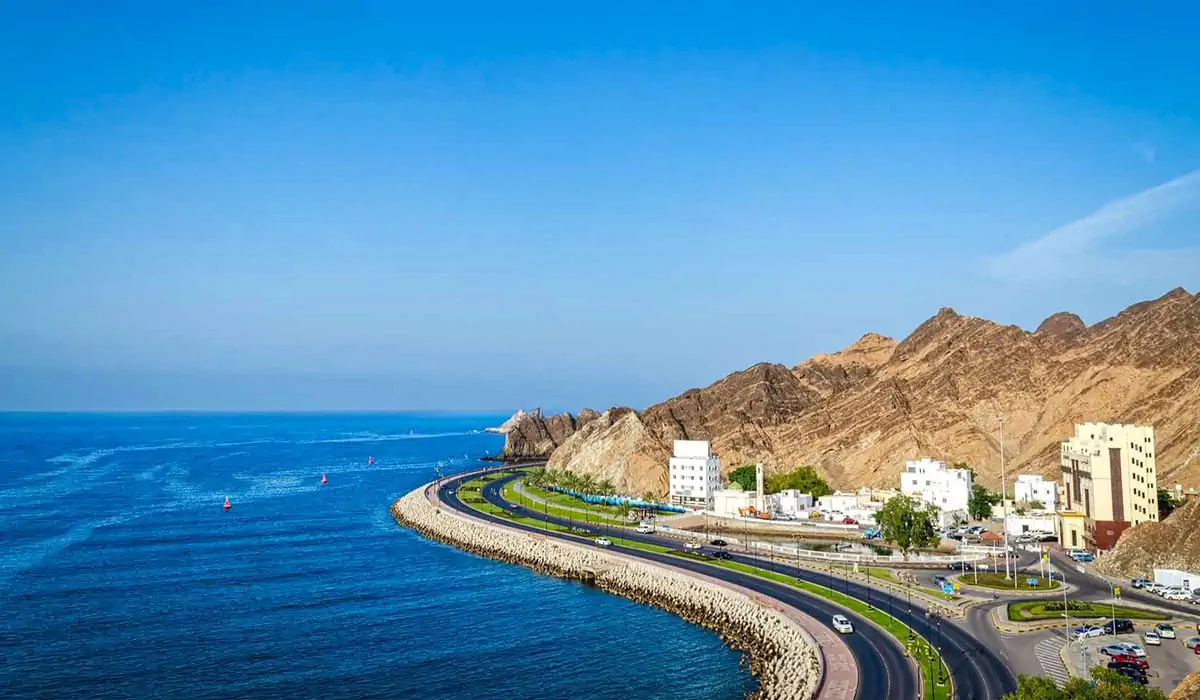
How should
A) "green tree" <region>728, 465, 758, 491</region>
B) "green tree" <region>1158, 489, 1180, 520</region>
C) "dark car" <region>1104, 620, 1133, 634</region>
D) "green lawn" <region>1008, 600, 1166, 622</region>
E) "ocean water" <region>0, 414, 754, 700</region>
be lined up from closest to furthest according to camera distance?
1. "dark car" <region>1104, 620, 1133, 634</region>
2. "ocean water" <region>0, 414, 754, 700</region>
3. "green lawn" <region>1008, 600, 1166, 622</region>
4. "green tree" <region>1158, 489, 1180, 520</region>
5. "green tree" <region>728, 465, 758, 491</region>

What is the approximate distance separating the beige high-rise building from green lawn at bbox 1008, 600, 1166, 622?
2875 centimetres

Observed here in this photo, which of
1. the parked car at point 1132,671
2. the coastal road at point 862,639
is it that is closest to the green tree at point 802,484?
the coastal road at point 862,639

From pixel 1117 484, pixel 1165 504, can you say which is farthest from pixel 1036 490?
pixel 1117 484

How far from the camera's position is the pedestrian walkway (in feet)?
180

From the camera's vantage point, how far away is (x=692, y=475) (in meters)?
168

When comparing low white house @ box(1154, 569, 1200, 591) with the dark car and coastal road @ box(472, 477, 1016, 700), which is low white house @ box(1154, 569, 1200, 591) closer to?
the dark car

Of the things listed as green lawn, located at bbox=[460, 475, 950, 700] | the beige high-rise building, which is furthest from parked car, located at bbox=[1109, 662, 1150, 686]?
the beige high-rise building

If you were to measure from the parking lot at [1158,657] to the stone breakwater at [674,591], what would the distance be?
57.6 feet

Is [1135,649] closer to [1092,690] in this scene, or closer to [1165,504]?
[1092,690]

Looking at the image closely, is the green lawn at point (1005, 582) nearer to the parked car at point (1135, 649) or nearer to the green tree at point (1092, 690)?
the parked car at point (1135, 649)

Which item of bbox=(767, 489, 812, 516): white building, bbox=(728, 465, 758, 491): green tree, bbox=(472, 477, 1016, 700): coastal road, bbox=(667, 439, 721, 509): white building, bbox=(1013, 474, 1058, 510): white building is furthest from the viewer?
bbox=(667, 439, 721, 509): white building

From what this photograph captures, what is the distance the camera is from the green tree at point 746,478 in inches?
6545

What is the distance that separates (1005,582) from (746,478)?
8593 cm

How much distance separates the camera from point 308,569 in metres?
109
